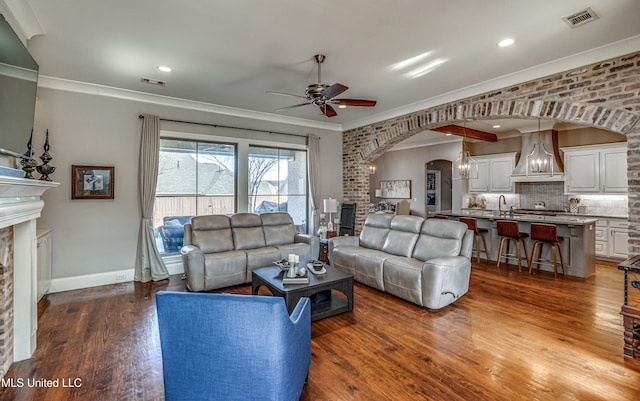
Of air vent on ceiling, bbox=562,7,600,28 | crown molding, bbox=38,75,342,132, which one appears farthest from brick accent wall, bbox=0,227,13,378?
air vent on ceiling, bbox=562,7,600,28

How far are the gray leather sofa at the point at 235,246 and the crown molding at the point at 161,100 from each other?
6.49 ft

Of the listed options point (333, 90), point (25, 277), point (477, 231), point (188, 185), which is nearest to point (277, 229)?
point (188, 185)

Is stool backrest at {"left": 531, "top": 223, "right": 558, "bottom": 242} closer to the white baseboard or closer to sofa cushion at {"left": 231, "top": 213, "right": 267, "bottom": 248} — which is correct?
sofa cushion at {"left": 231, "top": 213, "right": 267, "bottom": 248}

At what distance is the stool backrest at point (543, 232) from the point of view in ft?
15.6

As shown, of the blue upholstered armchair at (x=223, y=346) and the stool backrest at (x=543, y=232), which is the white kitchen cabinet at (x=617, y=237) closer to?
the stool backrest at (x=543, y=232)

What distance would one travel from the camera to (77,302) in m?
3.82

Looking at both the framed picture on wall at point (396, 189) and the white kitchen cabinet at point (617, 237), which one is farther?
the framed picture on wall at point (396, 189)

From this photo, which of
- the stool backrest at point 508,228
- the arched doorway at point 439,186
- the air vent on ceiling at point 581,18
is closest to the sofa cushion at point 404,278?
the stool backrest at point 508,228

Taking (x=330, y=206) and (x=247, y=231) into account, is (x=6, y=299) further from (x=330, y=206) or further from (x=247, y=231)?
(x=330, y=206)

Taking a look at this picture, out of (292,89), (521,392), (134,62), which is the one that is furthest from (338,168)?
(521,392)

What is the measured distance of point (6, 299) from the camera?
2.34m

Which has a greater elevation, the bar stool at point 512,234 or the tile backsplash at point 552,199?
the tile backsplash at point 552,199

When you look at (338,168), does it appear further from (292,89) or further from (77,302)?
(77,302)

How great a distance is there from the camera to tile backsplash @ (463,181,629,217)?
6.28m
